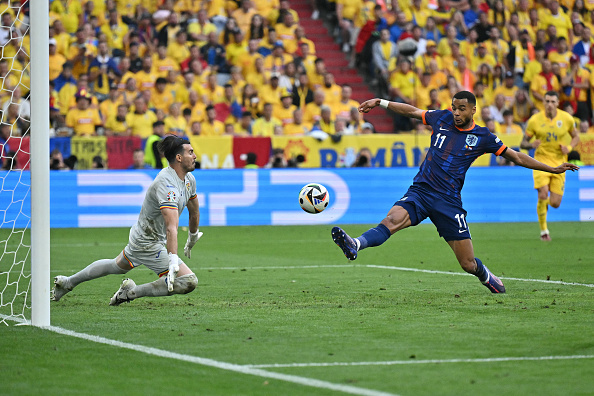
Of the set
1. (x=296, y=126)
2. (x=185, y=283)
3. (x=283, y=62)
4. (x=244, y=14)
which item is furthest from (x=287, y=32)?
(x=185, y=283)

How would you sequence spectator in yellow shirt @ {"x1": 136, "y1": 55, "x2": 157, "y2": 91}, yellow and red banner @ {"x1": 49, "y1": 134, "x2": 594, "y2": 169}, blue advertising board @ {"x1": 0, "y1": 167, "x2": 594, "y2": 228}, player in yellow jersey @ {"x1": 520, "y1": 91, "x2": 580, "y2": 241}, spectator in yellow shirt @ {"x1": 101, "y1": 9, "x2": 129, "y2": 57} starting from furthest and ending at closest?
spectator in yellow shirt @ {"x1": 101, "y1": 9, "x2": 129, "y2": 57} → spectator in yellow shirt @ {"x1": 136, "y1": 55, "x2": 157, "y2": 91} → yellow and red banner @ {"x1": 49, "y1": 134, "x2": 594, "y2": 169} → blue advertising board @ {"x1": 0, "y1": 167, "x2": 594, "y2": 228} → player in yellow jersey @ {"x1": 520, "y1": 91, "x2": 580, "y2": 241}

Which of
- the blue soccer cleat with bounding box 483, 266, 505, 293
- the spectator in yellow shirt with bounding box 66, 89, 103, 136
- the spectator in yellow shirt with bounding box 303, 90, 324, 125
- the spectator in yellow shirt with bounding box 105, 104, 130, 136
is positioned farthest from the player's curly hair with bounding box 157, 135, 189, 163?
the spectator in yellow shirt with bounding box 303, 90, 324, 125

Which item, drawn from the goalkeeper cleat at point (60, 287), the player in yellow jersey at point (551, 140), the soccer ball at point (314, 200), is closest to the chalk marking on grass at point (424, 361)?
the goalkeeper cleat at point (60, 287)

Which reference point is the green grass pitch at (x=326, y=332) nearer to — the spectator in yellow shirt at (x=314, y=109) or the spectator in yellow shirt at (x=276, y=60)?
the spectator in yellow shirt at (x=314, y=109)

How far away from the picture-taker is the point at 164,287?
7.92 meters

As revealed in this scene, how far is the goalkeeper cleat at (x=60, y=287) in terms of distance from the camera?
8.54 m

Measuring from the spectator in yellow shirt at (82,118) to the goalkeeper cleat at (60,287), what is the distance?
11.2 m

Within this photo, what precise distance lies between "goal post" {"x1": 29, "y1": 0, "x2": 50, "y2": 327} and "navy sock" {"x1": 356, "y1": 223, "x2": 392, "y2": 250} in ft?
9.57

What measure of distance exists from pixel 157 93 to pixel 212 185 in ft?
10.8

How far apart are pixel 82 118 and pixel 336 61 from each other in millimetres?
8092

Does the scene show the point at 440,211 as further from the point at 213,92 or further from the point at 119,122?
the point at 213,92

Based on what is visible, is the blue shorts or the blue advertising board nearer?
the blue shorts

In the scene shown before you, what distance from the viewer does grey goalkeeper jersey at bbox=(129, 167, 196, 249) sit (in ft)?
25.6

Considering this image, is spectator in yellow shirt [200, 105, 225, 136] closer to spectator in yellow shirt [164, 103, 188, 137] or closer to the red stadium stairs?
spectator in yellow shirt [164, 103, 188, 137]
